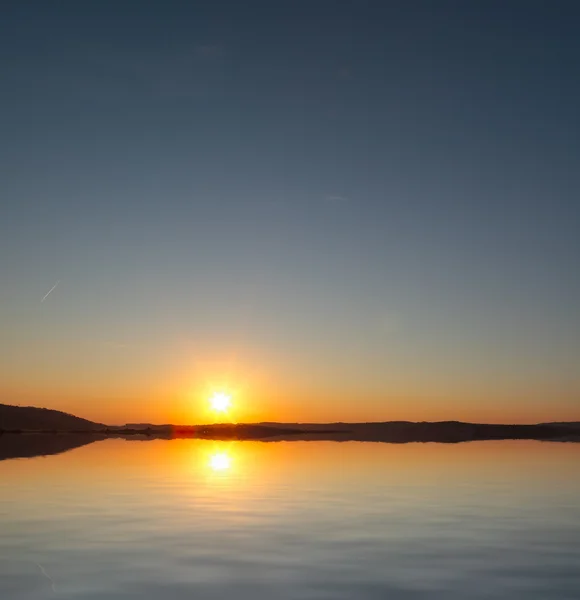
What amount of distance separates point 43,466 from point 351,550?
44335 mm

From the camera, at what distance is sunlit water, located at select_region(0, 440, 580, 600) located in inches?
791

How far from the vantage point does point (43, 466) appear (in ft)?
210

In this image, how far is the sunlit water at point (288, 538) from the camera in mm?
20094

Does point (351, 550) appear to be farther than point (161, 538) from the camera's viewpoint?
No

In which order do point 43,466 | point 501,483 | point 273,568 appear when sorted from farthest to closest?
point 43,466, point 501,483, point 273,568

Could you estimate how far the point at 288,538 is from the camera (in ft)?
90.7

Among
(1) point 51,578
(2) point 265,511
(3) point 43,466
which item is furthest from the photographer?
(3) point 43,466

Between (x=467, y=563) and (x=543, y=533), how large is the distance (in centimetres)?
706

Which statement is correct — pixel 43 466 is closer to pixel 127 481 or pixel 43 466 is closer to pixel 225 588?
pixel 127 481

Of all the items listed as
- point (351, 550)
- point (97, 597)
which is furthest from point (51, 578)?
point (351, 550)

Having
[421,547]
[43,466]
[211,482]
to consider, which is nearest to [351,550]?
[421,547]

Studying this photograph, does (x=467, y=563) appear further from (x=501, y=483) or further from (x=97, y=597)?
(x=501, y=483)

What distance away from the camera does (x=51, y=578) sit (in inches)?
817

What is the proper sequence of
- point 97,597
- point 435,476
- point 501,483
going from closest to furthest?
point 97,597, point 501,483, point 435,476
